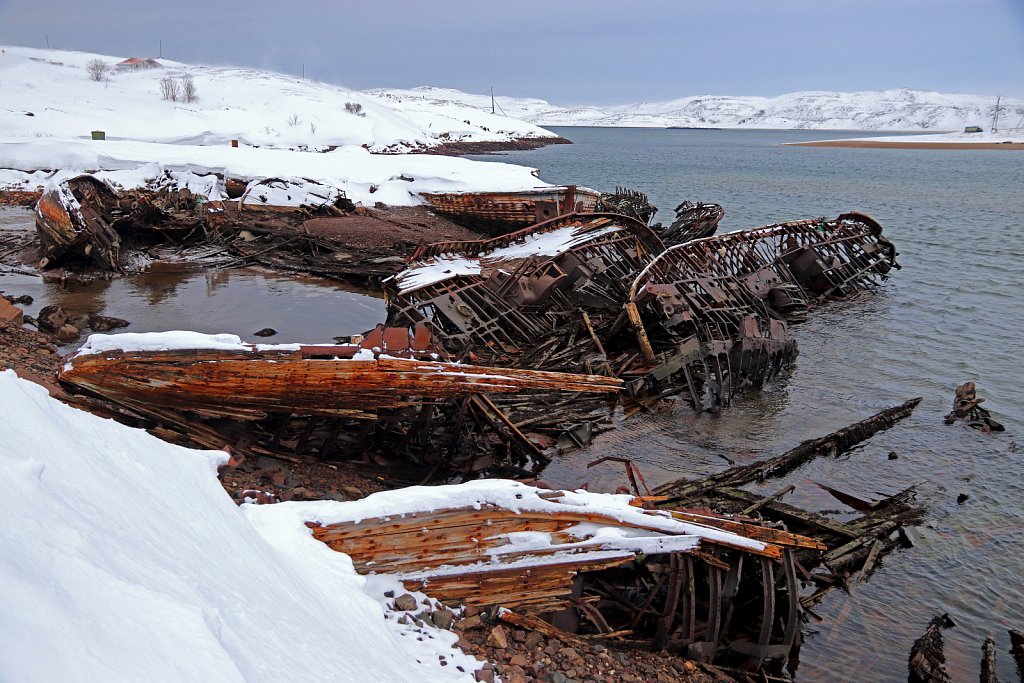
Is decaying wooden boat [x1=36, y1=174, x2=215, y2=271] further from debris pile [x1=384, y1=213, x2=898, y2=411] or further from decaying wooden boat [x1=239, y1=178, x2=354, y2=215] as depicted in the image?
debris pile [x1=384, y1=213, x2=898, y2=411]

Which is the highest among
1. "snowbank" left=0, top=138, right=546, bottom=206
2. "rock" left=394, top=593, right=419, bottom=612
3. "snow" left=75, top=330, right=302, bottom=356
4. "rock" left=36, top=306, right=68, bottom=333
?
"snowbank" left=0, top=138, right=546, bottom=206

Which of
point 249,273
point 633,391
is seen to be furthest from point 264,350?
point 249,273

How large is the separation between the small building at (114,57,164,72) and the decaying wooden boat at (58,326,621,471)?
92.7 metres

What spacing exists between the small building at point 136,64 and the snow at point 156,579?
95582mm

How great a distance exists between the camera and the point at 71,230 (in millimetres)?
16734

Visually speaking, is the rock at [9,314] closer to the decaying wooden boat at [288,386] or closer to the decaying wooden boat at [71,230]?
the decaying wooden boat at [288,386]

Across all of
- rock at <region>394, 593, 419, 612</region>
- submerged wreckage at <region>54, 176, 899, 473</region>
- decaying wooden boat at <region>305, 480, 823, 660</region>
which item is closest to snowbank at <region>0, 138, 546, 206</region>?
submerged wreckage at <region>54, 176, 899, 473</region>

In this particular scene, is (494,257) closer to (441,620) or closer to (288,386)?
(288,386)

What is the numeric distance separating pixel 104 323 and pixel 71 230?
17.5ft

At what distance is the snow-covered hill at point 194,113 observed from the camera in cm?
4122

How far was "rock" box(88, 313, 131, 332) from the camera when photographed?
12.8 metres

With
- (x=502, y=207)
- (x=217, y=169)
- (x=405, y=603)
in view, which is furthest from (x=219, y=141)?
(x=405, y=603)

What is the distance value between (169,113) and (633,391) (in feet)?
157

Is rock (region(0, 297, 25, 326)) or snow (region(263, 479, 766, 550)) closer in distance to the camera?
snow (region(263, 479, 766, 550))
